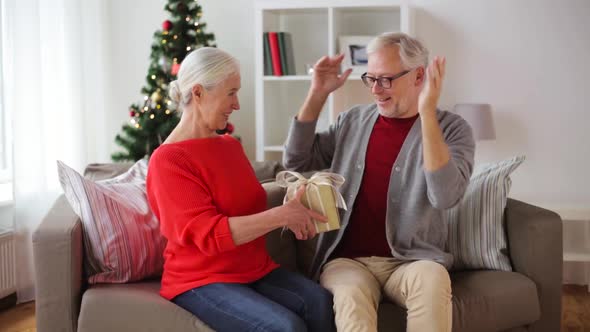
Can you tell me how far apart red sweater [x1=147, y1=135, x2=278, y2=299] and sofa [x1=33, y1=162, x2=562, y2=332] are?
106 mm

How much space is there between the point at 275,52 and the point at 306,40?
0.37 meters

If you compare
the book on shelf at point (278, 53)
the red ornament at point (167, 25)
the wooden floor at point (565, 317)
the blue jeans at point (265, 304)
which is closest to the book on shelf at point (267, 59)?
the book on shelf at point (278, 53)

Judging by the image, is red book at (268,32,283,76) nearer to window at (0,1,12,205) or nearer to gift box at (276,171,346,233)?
window at (0,1,12,205)

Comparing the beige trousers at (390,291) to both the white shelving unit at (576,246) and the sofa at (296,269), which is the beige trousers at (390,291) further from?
the white shelving unit at (576,246)

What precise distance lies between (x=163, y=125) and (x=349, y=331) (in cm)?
215

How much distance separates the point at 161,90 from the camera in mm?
3828

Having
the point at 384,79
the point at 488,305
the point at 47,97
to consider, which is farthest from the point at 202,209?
the point at 47,97

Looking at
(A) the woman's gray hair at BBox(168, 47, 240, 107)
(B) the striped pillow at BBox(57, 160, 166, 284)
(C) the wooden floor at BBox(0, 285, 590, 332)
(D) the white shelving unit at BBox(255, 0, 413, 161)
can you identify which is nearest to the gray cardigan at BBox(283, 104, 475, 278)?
(A) the woman's gray hair at BBox(168, 47, 240, 107)

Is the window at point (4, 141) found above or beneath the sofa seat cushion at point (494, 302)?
above

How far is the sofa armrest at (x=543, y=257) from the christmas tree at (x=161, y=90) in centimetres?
205

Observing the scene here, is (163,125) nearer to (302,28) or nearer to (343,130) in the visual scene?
(302,28)

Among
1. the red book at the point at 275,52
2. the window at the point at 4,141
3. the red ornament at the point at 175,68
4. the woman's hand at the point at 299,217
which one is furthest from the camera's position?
the red book at the point at 275,52

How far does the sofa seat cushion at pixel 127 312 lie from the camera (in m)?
1.99

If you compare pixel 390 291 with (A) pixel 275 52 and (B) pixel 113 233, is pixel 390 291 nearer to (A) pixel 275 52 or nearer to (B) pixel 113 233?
(B) pixel 113 233
